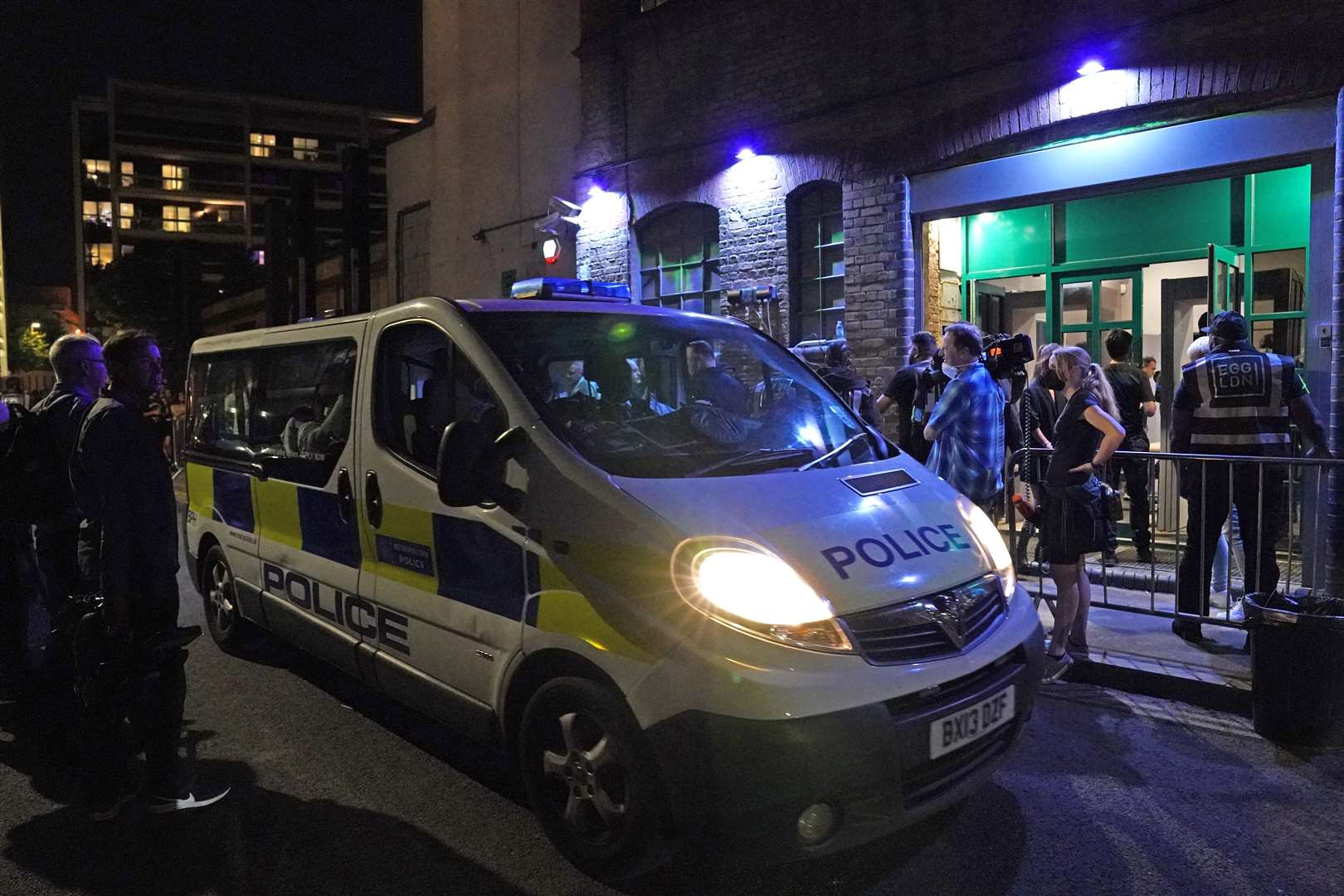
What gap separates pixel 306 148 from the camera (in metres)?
77.3

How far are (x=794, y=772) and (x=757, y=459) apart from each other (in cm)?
117

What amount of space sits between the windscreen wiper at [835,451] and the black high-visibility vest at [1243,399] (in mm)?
2857

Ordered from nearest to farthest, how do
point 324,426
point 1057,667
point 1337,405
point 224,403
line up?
point 324,426 < point 1057,667 < point 224,403 < point 1337,405

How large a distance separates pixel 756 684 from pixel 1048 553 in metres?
2.99

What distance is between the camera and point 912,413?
7336 millimetres

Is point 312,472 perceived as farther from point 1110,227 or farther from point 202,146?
point 202,146

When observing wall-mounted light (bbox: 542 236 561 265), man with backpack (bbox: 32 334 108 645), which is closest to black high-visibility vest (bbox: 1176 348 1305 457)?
man with backpack (bbox: 32 334 108 645)

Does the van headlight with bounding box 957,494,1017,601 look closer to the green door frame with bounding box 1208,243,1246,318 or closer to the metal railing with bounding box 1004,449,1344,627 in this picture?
the metal railing with bounding box 1004,449,1344,627

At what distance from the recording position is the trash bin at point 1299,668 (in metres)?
4.06

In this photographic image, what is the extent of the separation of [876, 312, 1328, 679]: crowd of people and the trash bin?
38.0 inches

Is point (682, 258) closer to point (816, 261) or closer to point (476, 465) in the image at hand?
point (816, 261)

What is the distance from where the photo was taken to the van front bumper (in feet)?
8.55

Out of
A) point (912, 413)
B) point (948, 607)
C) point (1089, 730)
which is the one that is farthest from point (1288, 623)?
point (912, 413)

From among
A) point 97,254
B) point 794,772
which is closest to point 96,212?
point 97,254
